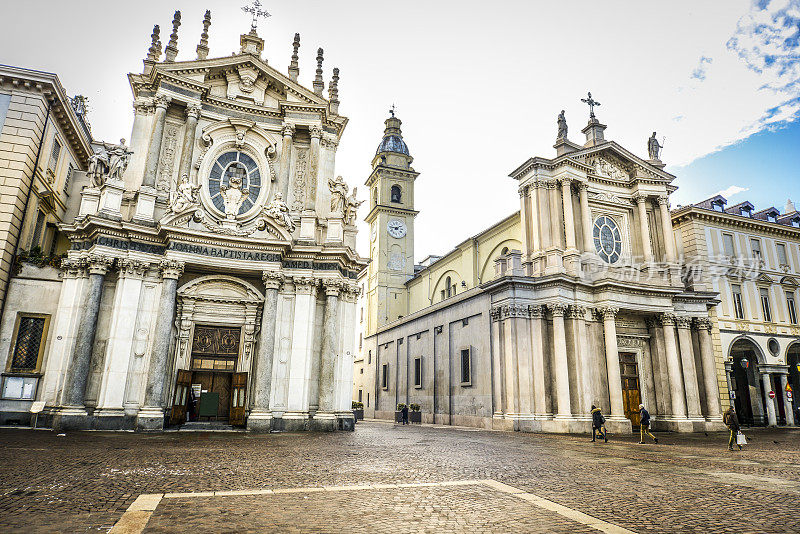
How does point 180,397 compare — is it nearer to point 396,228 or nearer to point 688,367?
point 688,367

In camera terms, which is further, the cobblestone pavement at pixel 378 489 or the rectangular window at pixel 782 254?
the rectangular window at pixel 782 254

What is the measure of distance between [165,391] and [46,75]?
16.0 meters

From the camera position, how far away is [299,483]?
9.05 metres

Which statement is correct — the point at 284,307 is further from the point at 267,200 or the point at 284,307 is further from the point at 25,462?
the point at 25,462

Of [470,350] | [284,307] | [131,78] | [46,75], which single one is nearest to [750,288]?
[470,350]

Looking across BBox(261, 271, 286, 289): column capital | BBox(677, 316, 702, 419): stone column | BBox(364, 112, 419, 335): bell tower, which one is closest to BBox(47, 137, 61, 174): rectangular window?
BBox(261, 271, 286, 289): column capital

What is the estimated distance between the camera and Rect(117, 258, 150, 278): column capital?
21.8 meters

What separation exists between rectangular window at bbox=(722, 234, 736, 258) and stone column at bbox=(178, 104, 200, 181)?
123 feet

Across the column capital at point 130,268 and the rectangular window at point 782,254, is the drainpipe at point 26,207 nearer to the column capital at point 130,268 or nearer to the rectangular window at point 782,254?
the column capital at point 130,268

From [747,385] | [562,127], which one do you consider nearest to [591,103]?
[562,127]

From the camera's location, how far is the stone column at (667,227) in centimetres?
3422

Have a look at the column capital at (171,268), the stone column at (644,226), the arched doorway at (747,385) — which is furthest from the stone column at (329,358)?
the arched doorway at (747,385)

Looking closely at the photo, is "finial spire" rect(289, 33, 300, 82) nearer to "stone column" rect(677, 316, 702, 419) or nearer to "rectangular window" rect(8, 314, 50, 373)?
"rectangular window" rect(8, 314, 50, 373)

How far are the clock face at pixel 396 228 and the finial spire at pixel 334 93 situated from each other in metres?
23.7
